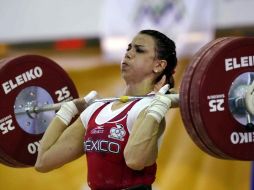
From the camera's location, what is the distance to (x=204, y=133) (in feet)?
7.16

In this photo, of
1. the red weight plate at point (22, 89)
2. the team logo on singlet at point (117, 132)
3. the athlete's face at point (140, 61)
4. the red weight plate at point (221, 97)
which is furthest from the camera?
the red weight plate at point (22, 89)

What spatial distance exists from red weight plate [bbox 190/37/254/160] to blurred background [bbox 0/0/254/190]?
118cm

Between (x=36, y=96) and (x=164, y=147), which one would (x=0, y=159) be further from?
(x=164, y=147)

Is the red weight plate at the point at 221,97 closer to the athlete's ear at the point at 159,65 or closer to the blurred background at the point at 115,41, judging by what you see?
the athlete's ear at the point at 159,65

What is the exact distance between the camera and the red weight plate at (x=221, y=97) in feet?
7.15

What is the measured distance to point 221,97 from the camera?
2.21 meters

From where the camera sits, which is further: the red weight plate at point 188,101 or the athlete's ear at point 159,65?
the athlete's ear at point 159,65

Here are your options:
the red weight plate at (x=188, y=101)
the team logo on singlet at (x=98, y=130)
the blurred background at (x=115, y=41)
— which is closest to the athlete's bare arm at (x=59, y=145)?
the team logo on singlet at (x=98, y=130)

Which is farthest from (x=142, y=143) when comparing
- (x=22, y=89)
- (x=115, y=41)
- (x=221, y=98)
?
(x=115, y=41)

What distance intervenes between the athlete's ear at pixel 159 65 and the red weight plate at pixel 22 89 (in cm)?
62

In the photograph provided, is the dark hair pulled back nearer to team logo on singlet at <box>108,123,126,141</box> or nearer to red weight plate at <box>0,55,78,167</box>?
team logo on singlet at <box>108,123,126,141</box>

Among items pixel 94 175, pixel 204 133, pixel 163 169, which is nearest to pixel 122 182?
pixel 94 175

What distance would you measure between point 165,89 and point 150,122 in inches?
7.9

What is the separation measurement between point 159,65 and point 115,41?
5.55 feet
